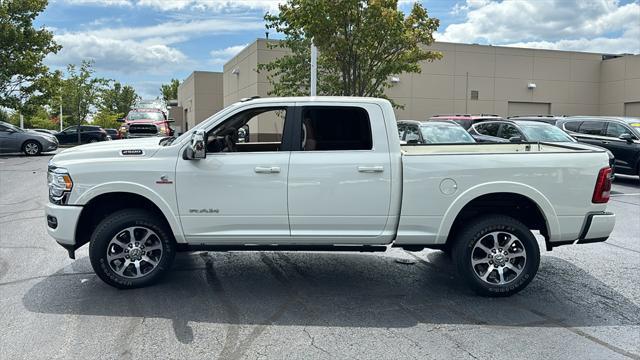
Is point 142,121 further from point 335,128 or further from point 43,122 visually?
point 43,122

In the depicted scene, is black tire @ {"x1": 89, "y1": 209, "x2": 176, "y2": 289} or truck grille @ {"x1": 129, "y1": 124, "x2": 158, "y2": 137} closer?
black tire @ {"x1": 89, "y1": 209, "x2": 176, "y2": 289}

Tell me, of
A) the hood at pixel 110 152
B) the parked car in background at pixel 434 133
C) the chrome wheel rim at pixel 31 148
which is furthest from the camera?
the chrome wheel rim at pixel 31 148

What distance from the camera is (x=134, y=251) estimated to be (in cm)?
545

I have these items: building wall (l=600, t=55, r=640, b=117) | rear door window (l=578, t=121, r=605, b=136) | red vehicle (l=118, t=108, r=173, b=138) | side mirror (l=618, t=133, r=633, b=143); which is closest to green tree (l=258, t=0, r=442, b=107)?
rear door window (l=578, t=121, r=605, b=136)

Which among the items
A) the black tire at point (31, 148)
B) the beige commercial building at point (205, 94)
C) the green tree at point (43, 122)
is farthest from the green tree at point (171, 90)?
the black tire at point (31, 148)

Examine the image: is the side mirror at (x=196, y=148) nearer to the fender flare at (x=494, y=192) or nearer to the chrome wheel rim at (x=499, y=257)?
the fender flare at (x=494, y=192)

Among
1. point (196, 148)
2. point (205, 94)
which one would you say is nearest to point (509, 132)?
point (196, 148)

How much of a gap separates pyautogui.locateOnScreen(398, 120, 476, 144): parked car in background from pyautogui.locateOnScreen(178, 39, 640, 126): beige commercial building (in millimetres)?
14832

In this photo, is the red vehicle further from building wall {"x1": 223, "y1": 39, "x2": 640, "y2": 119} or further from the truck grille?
building wall {"x1": 223, "y1": 39, "x2": 640, "y2": 119}

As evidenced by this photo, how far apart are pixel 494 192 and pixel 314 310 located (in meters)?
2.06

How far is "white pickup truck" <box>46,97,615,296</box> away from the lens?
5250 mm

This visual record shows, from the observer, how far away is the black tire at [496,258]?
5363 mm

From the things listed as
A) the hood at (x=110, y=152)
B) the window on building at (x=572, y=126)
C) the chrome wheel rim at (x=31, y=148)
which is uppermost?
the window on building at (x=572, y=126)

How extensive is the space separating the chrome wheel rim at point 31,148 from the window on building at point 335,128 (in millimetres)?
20646
